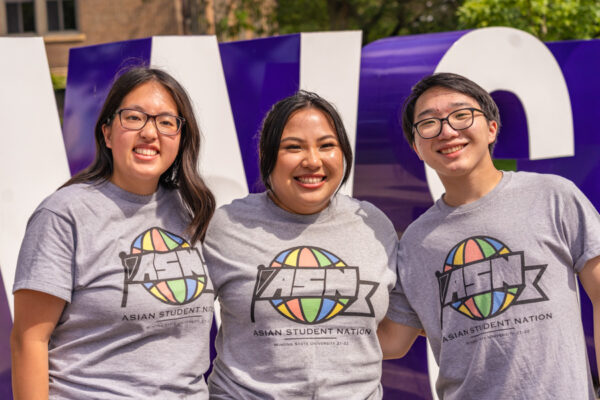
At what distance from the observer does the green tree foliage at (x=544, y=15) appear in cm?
965

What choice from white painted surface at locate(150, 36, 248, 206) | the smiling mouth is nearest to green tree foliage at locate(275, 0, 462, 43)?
white painted surface at locate(150, 36, 248, 206)

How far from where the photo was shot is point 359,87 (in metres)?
4.25

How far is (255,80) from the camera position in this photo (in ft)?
13.6

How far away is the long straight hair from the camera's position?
8.48 ft

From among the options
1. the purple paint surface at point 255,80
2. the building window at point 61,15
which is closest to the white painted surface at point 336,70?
the purple paint surface at point 255,80

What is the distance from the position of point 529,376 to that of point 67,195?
1727 mm

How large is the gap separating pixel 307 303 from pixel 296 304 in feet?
0.13

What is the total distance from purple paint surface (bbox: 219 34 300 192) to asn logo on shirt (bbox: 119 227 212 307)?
1528mm

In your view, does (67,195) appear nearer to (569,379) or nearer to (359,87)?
(569,379)

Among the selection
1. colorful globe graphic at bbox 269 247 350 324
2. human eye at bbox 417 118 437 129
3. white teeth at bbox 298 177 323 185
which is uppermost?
human eye at bbox 417 118 437 129

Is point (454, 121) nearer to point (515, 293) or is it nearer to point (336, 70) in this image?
point (515, 293)

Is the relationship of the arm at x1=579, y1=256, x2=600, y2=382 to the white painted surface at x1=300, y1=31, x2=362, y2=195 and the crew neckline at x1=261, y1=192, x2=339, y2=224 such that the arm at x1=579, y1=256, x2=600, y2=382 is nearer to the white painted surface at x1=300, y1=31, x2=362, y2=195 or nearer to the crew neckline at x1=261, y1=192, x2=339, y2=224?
the crew neckline at x1=261, y1=192, x2=339, y2=224

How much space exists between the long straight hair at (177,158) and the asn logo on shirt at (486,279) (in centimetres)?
95

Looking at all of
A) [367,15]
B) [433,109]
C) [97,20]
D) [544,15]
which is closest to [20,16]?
[97,20]
